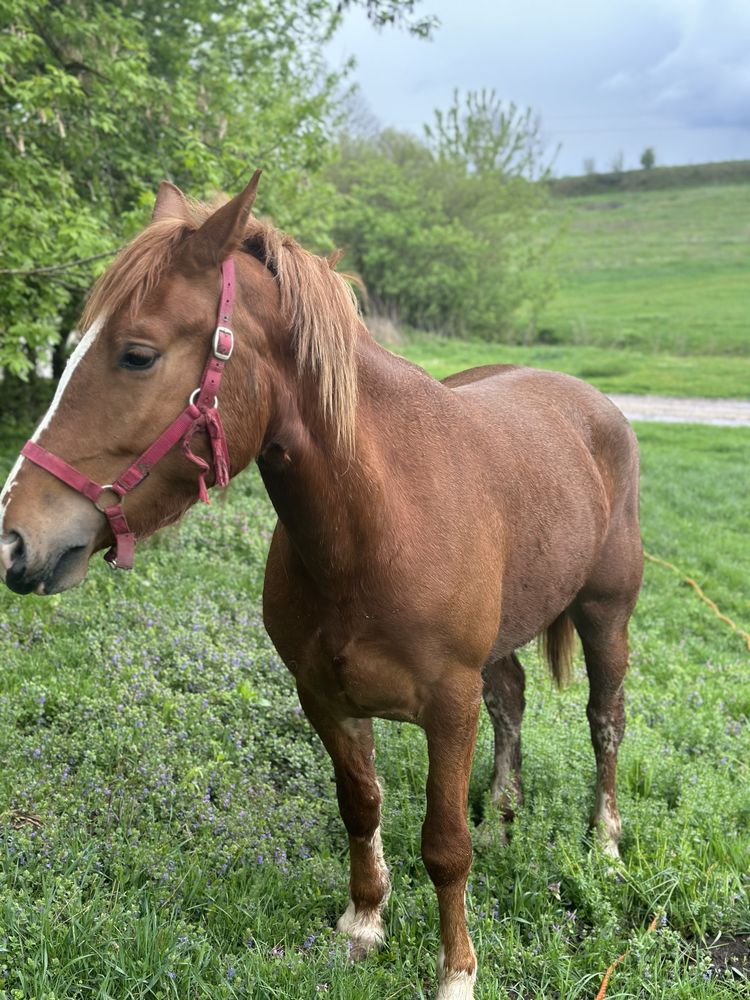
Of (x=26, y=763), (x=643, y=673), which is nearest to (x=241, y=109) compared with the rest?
(x=643, y=673)

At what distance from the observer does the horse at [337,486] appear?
1779 mm

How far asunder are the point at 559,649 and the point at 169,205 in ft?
8.86

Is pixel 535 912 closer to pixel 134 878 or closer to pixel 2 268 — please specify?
pixel 134 878

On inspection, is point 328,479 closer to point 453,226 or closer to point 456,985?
point 456,985

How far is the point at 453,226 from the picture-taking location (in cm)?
2628

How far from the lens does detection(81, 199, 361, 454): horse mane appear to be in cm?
180

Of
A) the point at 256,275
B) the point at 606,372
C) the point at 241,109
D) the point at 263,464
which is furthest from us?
the point at 606,372

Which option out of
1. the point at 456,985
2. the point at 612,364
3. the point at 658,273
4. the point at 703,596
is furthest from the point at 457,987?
the point at 658,273

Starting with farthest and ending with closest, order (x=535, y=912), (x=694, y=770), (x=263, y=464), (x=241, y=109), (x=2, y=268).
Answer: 1. (x=241, y=109)
2. (x=2, y=268)
3. (x=694, y=770)
4. (x=535, y=912)
5. (x=263, y=464)

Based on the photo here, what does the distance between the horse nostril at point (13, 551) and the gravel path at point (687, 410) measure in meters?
15.0

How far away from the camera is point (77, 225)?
5.15 m

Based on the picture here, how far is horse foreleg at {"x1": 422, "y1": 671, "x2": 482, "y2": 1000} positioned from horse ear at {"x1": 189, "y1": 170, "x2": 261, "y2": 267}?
1.37 metres

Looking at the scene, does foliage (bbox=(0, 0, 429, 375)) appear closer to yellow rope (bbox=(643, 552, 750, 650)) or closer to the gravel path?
yellow rope (bbox=(643, 552, 750, 650))

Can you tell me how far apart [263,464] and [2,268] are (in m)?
3.75
